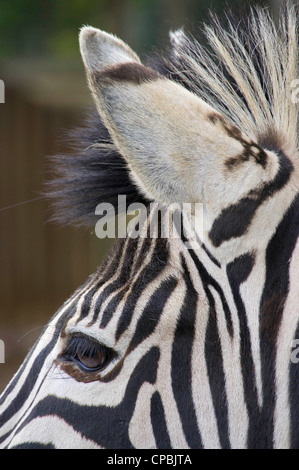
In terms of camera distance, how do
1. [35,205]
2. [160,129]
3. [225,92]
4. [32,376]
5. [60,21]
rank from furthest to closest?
[60,21]
[35,205]
[225,92]
[32,376]
[160,129]

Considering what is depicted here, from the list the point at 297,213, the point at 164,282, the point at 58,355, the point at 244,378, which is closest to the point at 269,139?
the point at 297,213

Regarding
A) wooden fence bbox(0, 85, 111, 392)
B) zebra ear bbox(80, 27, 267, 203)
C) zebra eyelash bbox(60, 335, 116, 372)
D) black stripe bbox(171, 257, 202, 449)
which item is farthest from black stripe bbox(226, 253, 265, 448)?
wooden fence bbox(0, 85, 111, 392)

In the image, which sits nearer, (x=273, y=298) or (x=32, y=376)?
(x=273, y=298)

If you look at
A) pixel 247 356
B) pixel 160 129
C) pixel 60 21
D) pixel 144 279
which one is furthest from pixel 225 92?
pixel 60 21

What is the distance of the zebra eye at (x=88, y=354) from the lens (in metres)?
1.83

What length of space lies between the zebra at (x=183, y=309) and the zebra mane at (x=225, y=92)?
0.21 m

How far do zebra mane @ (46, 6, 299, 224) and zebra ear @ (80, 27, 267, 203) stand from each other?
0.98 ft

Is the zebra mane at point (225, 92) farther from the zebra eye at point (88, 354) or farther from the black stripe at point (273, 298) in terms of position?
the zebra eye at point (88, 354)

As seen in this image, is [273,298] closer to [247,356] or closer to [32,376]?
[247,356]

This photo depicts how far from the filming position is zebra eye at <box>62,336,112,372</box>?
1.83 metres

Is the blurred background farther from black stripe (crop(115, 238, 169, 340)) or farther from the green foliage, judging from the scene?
black stripe (crop(115, 238, 169, 340))

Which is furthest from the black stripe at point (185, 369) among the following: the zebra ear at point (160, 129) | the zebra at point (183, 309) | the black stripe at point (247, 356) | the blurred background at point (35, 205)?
the blurred background at point (35, 205)

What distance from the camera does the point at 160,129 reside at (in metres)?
1.72

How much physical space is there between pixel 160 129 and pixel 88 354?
73 cm
